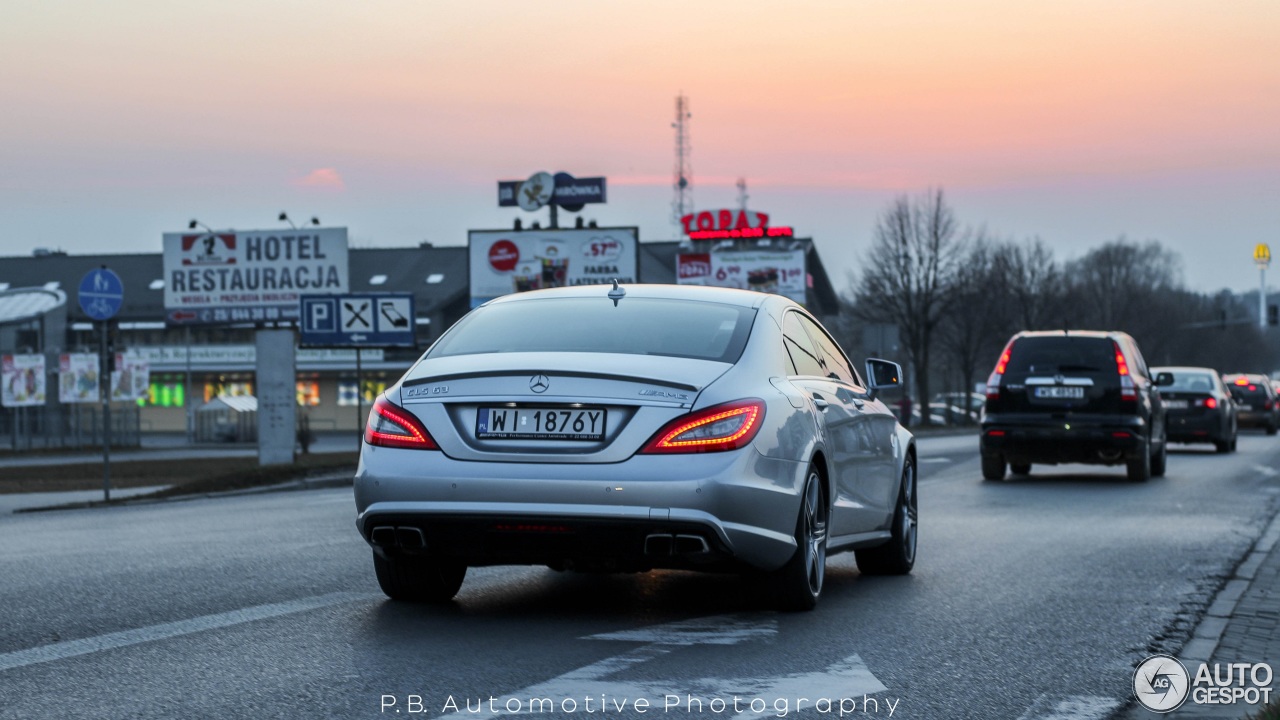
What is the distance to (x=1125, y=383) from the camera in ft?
64.0

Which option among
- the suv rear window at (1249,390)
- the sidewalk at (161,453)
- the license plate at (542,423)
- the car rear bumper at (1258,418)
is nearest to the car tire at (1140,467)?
the license plate at (542,423)

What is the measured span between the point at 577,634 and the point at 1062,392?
45.3 feet

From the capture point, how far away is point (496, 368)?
7.02 metres

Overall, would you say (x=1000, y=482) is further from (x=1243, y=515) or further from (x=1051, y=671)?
(x=1051, y=671)

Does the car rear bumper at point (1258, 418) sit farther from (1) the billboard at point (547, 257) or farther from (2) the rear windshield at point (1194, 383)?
(1) the billboard at point (547, 257)

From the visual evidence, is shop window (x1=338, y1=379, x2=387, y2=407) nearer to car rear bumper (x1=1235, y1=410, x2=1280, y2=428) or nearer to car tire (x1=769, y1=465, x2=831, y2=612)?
car rear bumper (x1=1235, y1=410, x2=1280, y2=428)

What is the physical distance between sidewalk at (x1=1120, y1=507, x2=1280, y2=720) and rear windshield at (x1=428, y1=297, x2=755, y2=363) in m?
2.30

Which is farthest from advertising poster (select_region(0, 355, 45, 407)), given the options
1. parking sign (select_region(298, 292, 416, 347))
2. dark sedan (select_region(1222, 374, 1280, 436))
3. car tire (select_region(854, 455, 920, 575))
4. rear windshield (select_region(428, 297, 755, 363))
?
rear windshield (select_region(428, 297, 755, 363))

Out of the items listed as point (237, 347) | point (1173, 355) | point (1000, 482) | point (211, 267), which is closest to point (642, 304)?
point (1000, 482)

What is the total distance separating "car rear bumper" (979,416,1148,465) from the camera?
19.4 m

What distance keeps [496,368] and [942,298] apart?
6185 centimetres

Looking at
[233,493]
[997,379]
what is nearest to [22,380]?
[233,493]

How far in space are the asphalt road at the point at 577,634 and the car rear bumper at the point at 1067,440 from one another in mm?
7445

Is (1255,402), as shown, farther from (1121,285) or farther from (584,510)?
(1121,285)
